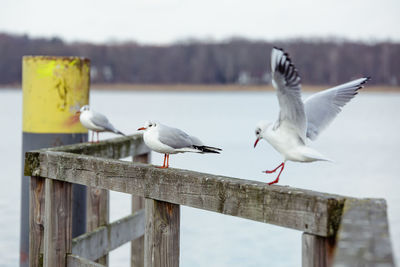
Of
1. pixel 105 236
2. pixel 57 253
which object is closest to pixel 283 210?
pixel 57 253

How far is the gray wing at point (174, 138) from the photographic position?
348cm

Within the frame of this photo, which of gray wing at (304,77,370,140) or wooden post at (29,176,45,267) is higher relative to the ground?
gray wing at (304,77,370,140)

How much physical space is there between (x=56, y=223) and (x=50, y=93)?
1426 millimetres

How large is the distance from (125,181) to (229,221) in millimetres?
8065

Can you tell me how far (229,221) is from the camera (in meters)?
11.1

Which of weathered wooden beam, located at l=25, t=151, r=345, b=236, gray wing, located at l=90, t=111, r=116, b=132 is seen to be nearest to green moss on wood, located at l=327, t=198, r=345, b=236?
weathered wooden beam, located at l=25, t=151, r=345, b=236

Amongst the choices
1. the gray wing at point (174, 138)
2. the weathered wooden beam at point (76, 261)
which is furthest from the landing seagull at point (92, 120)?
the gray wing at point (174, 138)

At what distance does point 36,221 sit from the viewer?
3.90 m

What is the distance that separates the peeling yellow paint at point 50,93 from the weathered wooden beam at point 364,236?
3.18m

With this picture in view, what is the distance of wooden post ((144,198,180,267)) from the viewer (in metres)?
2.99

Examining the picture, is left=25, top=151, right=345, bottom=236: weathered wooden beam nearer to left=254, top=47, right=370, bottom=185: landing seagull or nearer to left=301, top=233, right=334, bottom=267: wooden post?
left=301, top=233, right=334, bottom=267: wooden post

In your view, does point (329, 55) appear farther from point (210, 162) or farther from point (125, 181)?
point (125, 181)

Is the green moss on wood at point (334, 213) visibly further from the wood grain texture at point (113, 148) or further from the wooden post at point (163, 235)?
the wood grain texture at point (113, 148)

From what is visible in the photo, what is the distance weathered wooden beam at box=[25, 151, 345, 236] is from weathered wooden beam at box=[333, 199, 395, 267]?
5.8 inches
